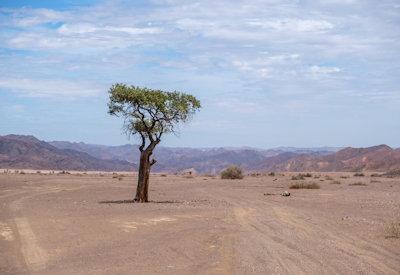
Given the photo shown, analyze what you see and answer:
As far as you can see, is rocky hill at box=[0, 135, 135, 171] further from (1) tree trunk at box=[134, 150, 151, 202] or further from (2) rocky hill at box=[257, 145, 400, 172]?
(1) tree trunk at box=[134, 150, 151, 202]

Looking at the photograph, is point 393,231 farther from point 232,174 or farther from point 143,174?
point 232,174

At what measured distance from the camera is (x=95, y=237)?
49.0ft

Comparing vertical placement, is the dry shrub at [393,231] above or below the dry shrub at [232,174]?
below

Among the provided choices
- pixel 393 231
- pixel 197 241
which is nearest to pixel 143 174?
pixel 197 241

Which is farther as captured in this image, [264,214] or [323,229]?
[264,214]

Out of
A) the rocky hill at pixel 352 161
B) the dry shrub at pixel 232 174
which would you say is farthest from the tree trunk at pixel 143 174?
the rocky hill at pixel 352 161

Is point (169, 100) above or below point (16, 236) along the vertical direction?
above

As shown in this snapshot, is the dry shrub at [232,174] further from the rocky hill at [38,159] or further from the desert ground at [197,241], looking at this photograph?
the rocky hill at [38,159]

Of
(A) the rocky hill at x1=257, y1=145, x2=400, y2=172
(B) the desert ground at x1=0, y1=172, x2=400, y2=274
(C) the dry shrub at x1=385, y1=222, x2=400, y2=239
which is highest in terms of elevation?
(A) the rocky hill at x1=257, y1=145, x2=400, y2=172

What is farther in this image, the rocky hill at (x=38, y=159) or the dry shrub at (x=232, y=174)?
the rocky hill at (x=38, y=159)

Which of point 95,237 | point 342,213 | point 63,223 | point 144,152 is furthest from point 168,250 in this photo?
point 144,152

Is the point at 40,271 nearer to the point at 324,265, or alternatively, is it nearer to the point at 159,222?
the point at 324,265

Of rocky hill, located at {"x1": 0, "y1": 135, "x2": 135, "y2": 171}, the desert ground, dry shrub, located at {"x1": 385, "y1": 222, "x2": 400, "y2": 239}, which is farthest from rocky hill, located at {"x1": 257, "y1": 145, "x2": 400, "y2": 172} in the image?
dry shrub, located at {"x1": 385, "y1": 222, "x2": 400, "y2": 239}

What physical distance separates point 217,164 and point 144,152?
122m
